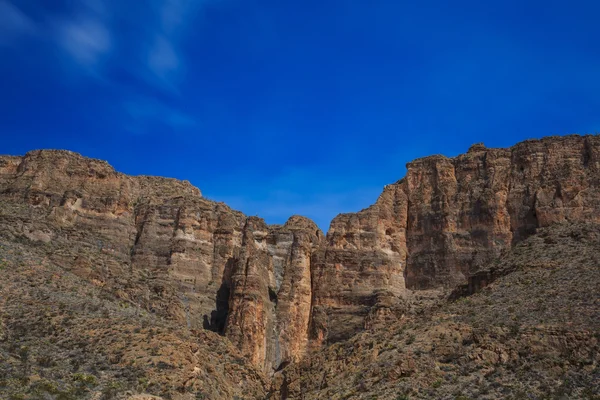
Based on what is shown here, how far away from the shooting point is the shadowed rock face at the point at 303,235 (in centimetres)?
9075

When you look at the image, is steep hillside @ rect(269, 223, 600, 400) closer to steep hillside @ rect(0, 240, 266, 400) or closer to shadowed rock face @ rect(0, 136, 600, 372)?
steep hillside @ rect(0, 240, 266, 400)

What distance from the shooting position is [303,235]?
105000mm

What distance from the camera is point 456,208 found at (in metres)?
101

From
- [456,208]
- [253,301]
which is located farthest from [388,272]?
[253,301]

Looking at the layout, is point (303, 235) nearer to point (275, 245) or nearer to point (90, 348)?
point (275, 245)

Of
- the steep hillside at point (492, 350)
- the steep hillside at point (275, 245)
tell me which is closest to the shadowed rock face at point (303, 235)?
the steep hillside at point (275, 245)

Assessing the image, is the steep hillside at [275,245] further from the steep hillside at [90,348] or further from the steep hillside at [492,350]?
the steep hillside at [492,350]

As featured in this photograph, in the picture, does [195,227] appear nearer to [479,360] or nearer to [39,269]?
[39,269]

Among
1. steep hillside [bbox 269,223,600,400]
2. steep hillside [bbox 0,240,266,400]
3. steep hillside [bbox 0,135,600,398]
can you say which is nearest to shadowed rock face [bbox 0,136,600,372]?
steep hillside [bbox 0,135,600,398]

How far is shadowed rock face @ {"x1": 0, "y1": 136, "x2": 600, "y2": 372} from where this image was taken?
3573 inches

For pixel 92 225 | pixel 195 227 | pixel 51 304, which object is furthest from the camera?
pixel 195 227

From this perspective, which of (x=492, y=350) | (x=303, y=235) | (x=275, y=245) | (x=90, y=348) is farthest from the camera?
(x=275, y=245)

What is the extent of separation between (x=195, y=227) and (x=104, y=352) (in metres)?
44.1

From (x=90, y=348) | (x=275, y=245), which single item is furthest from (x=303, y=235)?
(x=90, y=348)
